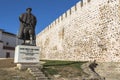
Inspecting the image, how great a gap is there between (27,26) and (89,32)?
566 centimetres

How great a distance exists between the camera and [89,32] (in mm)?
17562

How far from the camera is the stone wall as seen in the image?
48.8 feet

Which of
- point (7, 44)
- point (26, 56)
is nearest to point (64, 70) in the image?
point (26, 56)

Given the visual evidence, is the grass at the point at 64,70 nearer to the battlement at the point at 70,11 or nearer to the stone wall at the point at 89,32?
the stone wall at the point at 89,32

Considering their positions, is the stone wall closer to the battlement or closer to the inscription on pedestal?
the battlement

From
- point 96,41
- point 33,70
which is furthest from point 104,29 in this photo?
point 33,70

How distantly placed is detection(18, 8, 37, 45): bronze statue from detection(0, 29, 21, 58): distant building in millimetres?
Answer: 29683

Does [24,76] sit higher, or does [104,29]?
[104,29]

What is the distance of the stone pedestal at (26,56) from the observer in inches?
478

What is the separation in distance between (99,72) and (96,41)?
141 inches

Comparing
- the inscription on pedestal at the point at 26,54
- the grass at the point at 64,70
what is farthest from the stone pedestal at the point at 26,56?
the grass at the point at 64,70

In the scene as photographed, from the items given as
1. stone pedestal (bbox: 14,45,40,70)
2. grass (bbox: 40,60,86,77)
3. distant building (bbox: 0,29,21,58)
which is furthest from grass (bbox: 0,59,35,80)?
distant building (bbox: 0,29,21,58)

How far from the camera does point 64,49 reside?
22.6 meters

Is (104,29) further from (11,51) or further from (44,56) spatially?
(11,51)
